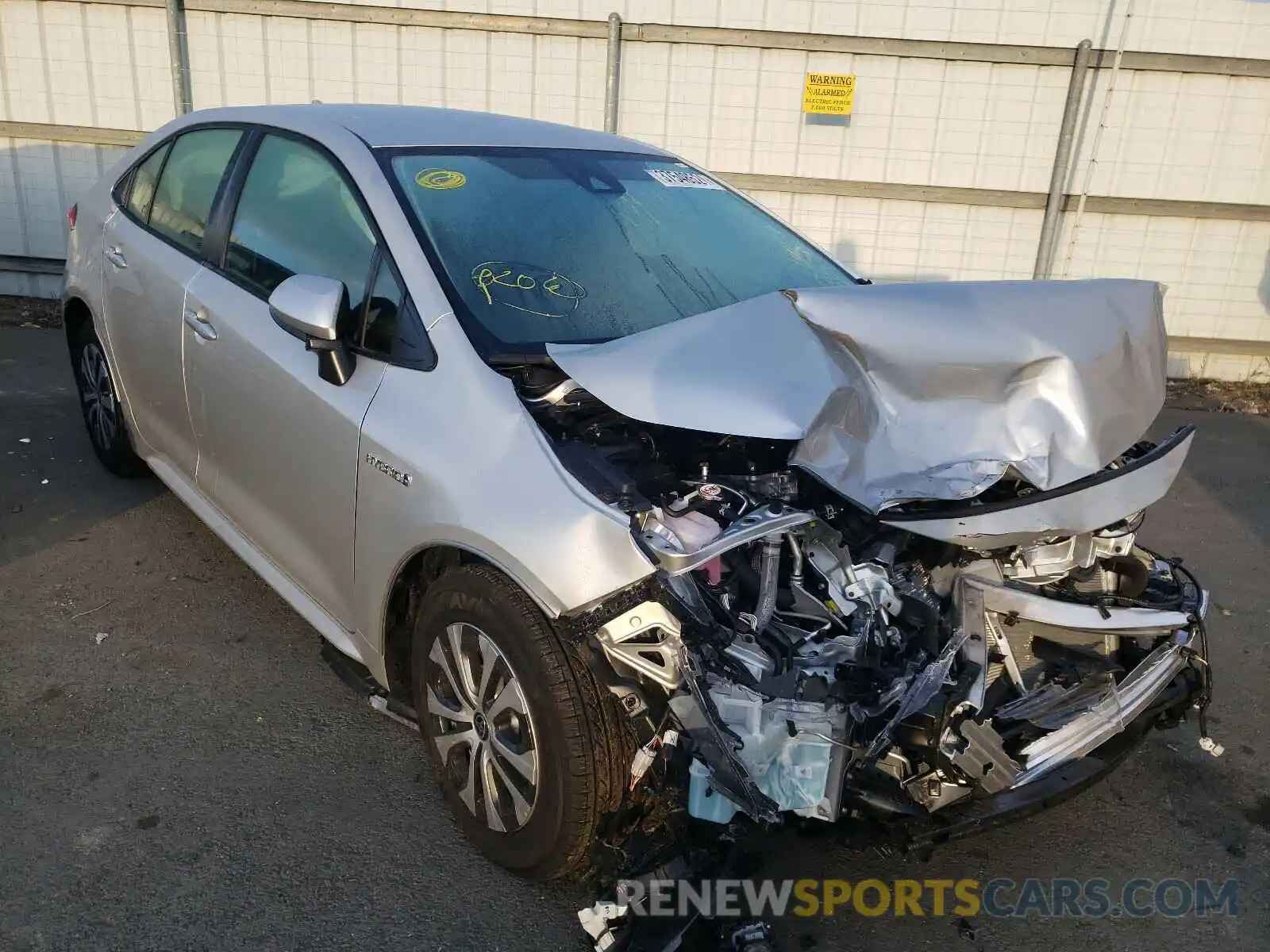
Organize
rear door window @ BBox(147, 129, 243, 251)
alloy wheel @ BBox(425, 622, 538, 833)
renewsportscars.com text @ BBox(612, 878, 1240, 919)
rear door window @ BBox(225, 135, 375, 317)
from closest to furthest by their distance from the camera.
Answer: alloy wheel @ BBox(425, 622, 538, 833) → renewsportscars.com text @ BBox(612, 878, 1240, 919) → rear door window @ BBox(225, 135, 375, 317) → rear door window @ BBox(147, 129, 243, 251)

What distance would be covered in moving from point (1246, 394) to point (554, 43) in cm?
637

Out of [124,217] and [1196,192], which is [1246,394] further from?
[124,217]

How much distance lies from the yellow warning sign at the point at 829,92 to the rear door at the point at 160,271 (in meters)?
5.30

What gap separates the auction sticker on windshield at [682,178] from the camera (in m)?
3.67

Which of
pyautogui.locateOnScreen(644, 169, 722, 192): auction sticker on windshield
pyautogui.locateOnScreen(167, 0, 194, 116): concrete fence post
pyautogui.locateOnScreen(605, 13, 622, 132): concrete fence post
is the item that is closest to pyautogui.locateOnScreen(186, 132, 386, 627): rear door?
pyautogui.locateOnScreen(644, 169, 722, 192): auction sticker on windshield

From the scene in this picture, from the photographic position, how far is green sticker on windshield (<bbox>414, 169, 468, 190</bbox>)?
121 inches

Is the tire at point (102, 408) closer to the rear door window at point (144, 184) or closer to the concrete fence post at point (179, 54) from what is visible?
the rear door window at point (144, 184)

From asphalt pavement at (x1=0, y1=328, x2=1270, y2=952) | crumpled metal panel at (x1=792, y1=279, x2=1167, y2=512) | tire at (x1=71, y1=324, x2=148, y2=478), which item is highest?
crumpled metal panel at (x1=792, y1=279, x2=1167, y2=512)

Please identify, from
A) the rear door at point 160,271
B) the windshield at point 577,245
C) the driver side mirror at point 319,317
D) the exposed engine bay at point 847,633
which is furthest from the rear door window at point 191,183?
the exposed engine bay at point 847,633

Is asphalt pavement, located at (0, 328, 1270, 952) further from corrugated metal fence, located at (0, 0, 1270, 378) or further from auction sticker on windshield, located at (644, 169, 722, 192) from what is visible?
corrugated metal fence, located at (0, 0, 1270, 378)

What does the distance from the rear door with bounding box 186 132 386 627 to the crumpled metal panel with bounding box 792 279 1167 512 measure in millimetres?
1264

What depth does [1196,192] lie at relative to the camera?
812 centimetres

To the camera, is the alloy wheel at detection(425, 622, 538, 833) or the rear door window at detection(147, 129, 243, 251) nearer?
the alloy wheel at detection(425, 622, 538, 833)

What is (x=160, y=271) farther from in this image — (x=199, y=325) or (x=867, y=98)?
(x=867, y=98)
